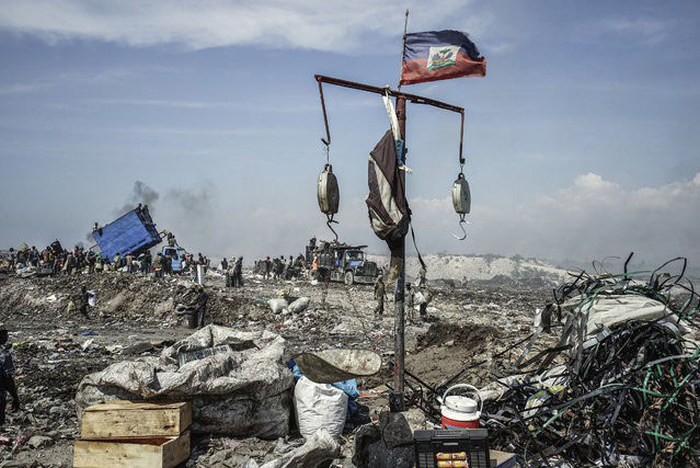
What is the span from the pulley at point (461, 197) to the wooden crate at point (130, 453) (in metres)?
3.37

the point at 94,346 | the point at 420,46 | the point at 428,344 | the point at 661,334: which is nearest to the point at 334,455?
the point at 661,334

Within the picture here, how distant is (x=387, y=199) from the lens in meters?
4.15

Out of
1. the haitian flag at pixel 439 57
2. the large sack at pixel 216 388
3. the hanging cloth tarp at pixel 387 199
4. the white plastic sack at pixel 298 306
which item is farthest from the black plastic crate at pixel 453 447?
the white plastic sack at pixel 298 306

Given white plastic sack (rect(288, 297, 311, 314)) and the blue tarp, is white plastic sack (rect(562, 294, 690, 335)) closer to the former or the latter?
the blue tarp

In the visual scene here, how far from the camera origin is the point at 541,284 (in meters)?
39.2

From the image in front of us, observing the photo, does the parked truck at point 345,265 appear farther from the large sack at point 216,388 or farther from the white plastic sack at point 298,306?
the large sack at point 216,388

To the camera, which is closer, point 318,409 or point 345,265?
point 318,409

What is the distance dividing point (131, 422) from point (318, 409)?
168 cm

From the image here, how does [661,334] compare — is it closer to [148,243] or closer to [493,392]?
[493,392]

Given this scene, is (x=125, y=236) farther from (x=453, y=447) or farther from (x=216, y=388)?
(x=453, y=447)

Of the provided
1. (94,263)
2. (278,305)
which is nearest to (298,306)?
(278,305)

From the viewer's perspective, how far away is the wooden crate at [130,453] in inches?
159

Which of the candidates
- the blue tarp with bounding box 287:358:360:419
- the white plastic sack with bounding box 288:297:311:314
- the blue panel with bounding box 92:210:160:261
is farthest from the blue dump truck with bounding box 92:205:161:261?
the blue tarp with bounding box 287:358:360:419

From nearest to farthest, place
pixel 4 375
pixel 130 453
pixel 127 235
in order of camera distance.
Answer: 1. pixel 130 453
2. pixel 4 375
3. pixel 127 235
